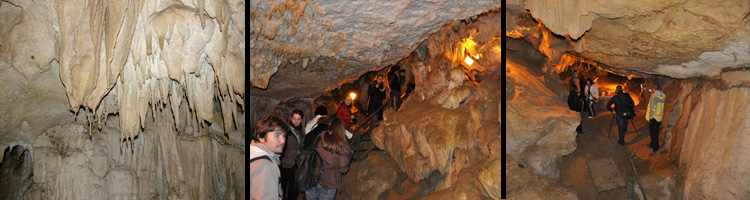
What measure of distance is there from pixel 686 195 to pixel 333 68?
4.21 meters

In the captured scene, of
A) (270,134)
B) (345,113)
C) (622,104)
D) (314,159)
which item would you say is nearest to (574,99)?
(622,104)

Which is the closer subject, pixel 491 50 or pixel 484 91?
pixel 484 91

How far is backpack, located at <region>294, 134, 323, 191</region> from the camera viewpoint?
3.88m

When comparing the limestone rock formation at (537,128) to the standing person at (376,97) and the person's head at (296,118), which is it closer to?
the standing person at (376,97)

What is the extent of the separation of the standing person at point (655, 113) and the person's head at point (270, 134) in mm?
4984

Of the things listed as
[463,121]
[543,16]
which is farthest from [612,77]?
[543,16]

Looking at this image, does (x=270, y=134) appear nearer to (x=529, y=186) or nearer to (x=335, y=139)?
(x=335, y=139)

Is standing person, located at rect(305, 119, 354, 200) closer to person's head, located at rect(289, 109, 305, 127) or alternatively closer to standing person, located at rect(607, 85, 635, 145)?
person's head, located at rect(289, 109, 305, 127)

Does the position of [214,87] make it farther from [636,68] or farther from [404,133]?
[636,68]

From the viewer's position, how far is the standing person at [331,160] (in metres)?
3.91

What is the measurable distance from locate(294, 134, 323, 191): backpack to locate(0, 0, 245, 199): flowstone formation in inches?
25.2

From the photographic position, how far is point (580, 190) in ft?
19.6

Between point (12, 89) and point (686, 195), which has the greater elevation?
point (12, 89)

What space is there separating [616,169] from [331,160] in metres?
4.20
